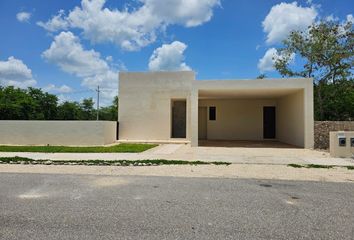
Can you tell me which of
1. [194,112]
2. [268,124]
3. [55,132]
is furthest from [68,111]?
[194,112]

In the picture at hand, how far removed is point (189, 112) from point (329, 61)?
1212 centimetres

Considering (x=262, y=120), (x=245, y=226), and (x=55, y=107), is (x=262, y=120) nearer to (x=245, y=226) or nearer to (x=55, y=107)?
(x=245, y=226)

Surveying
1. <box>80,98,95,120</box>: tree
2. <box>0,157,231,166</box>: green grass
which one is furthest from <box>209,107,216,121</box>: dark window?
<box>80,98,95,120</box>: tree

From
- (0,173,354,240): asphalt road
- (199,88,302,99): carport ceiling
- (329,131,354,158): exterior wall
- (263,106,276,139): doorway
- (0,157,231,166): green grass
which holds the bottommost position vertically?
(0,173,354,240): asphalt road

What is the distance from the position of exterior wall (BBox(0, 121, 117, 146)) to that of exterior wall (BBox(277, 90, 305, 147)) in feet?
35.5

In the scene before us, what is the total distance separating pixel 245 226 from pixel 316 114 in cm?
2188

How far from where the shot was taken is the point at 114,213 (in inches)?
167

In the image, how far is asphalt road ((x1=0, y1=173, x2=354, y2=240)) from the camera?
3504 millimetres

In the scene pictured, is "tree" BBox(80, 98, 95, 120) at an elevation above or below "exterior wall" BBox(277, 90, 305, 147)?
above

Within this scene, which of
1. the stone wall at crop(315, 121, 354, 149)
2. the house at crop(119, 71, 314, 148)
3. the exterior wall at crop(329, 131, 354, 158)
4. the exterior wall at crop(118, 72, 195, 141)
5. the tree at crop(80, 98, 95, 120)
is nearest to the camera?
the exterior wall at crop(329, 131, 354, 158)

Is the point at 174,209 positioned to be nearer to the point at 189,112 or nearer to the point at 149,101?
the point at 189,112

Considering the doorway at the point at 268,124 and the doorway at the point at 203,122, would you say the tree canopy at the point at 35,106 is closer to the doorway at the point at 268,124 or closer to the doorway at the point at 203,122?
the doorway at the point at 203,122

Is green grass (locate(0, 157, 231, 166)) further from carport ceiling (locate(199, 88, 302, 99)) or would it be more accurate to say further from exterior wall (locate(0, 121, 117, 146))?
carport ceiling (locate(199, 88, 302, 99))

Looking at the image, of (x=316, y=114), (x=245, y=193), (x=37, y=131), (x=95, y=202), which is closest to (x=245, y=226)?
(x=245, y=193)
